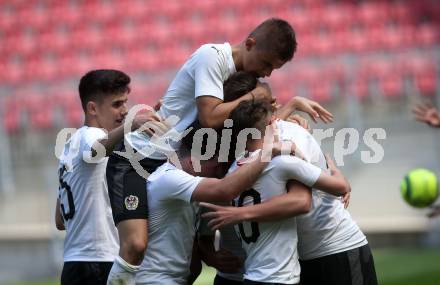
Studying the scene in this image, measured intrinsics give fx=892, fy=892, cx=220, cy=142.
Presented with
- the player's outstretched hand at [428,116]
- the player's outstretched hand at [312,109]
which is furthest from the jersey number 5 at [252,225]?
the player's outstretched hand at [428,116]

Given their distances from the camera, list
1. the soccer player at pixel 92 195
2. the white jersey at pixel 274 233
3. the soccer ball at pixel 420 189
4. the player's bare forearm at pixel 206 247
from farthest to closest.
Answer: the soccer ball at pixel 420 189
the soccer player at pixel 92 195
the player's bare forearm at pixel 206 247
the white jersey at pixel 274 233

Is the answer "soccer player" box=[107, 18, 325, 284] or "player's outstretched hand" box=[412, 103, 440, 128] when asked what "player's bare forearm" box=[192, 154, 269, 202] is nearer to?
"soccer player" box=[107, 18, 325, 284]

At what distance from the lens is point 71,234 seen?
546cm

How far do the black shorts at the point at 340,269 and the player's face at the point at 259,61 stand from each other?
1007 millimetres

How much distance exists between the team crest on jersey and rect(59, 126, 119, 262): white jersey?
738 mm

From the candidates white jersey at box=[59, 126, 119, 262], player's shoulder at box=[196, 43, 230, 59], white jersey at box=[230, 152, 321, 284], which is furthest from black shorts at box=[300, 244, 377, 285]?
white jersey at box=[59, 126, 119, 262]

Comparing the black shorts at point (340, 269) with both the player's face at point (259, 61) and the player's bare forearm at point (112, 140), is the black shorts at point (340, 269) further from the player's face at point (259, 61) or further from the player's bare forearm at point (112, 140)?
the player's bare forearm at point (112, 140)

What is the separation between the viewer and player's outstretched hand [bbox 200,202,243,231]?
165 inches

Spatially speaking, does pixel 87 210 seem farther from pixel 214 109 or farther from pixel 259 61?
pixel 259 61

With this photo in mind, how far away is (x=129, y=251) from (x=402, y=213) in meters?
6.23

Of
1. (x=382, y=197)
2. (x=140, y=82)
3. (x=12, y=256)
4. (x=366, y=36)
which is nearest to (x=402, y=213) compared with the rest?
(x=382, y=197)

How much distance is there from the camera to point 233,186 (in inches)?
165

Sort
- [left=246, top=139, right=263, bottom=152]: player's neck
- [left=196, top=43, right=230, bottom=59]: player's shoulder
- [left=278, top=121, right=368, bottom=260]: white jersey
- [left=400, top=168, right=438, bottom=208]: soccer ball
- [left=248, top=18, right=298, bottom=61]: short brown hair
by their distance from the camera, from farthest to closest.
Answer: [left=400, top=168, right=438, bottom=208]: soccer ball → [left=196, top=43, right=230, bottom=59]: player's shoulder → [left=248, top=18, right=298, bottom=61]: short brown hair → [left=278, top=121, right=368, bottom=260]: white jersey → [left=246, top=139, right=263, bottom=152]: player's neck

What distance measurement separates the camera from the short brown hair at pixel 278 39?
4523mm
